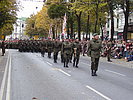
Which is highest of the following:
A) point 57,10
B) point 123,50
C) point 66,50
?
point 57,10

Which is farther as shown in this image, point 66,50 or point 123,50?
point 123,50

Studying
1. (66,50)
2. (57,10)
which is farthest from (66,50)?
(57,10)

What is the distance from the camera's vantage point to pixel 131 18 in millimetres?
49000

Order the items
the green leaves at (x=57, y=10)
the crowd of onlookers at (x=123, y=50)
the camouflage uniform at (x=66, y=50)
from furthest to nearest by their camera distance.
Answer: the green leaves at (x=57, y=10) → the crowd of onlookers at (x=123, y=50) → the camouflage uniform at (x=66, y=50)

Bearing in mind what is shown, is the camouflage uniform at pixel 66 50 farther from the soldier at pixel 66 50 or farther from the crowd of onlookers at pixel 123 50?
the crowd of onlookers at pixel 123 50

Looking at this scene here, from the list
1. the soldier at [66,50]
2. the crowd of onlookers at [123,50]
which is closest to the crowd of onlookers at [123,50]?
the crowd of onlookers at [123,50]

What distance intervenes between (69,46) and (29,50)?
2376 centimetres

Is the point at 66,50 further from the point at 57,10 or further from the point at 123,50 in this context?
the point at 57,10

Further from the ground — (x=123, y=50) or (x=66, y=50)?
(x=66, y=50)

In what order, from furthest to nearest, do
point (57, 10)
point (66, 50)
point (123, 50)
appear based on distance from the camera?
point (57, 10) < point (123, 50) < point (66, 50)


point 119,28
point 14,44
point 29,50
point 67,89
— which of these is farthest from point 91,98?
point 14,44

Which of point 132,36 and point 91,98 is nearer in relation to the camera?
point 91,98

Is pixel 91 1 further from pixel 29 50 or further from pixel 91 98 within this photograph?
pixel 91 98

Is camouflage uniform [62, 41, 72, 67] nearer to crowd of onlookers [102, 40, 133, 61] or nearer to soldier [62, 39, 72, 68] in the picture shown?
soldier [62, 39, 72, 68]
